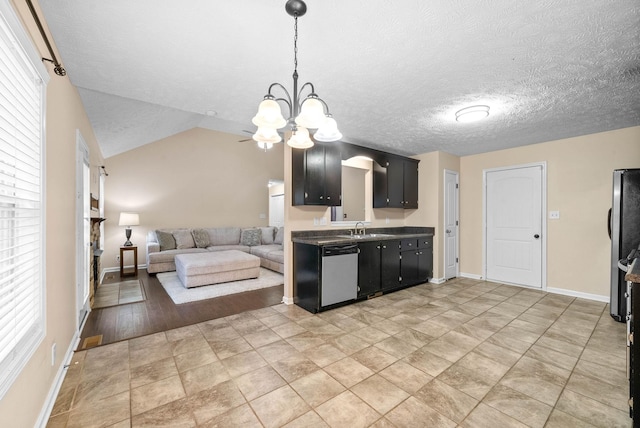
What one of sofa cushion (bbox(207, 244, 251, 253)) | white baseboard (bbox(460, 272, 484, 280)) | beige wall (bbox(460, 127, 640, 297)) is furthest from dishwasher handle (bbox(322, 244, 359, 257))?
sofa cushion (bbox(207, 244, 251, 253))

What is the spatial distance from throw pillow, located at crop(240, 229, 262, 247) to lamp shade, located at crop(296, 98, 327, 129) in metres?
5.85

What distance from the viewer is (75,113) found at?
105 inches

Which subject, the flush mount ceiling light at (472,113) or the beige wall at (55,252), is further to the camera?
the flush mount ceiling light at (472,113)

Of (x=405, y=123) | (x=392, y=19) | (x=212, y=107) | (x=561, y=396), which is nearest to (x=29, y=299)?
(x=212, y=107)

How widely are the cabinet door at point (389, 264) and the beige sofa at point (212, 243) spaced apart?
2198mm

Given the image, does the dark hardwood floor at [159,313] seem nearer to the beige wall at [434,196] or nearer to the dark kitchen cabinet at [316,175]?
the dark kitchen cabinet at [316,175]

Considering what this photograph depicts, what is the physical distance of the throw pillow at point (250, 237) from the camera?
23.4ft

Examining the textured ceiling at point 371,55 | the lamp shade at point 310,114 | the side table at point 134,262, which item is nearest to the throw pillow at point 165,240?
the side table at point 134,262

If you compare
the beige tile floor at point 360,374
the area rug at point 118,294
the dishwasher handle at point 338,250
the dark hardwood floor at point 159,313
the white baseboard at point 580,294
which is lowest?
the beige tile floor at point 360,374

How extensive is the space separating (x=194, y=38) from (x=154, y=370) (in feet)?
8.18

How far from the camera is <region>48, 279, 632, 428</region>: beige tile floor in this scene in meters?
1.73

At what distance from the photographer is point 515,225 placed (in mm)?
4793

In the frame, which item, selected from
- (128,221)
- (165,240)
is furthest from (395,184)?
(128,221)

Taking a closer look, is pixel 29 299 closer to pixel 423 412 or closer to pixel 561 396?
pixel 423 412
